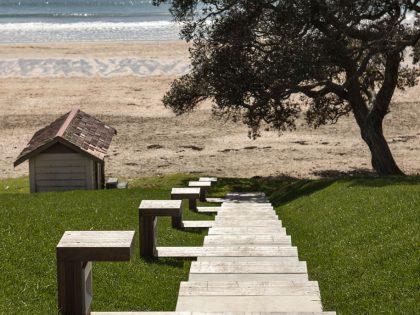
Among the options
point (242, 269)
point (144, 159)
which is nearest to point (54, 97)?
point (144, 159)

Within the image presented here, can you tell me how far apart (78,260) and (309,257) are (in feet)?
18.8

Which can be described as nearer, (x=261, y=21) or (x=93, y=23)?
(x=261, y=21)

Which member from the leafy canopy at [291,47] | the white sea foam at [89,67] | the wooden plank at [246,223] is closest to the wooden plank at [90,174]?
the leafy canopy at [291,47]

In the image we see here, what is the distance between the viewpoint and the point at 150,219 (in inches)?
468

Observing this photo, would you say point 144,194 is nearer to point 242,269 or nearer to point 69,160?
point 69,160

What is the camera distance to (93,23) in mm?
114062

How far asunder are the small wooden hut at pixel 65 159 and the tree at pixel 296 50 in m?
4.17

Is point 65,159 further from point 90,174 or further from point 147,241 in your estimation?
point 147,241

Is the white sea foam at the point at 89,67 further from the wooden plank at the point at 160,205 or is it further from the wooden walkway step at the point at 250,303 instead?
the wooden walkway step at the point at 250,303

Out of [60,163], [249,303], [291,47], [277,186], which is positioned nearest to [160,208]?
[249,303]

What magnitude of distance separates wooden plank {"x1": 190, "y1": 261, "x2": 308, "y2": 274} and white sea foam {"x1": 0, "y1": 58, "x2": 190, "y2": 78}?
52741mm

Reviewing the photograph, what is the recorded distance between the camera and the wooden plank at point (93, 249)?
24.0ft

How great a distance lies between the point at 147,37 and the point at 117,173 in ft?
197

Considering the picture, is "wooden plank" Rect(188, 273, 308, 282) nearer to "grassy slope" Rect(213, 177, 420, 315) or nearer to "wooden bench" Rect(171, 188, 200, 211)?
"grassy slope" Rect(213, 177, 420, 315)
